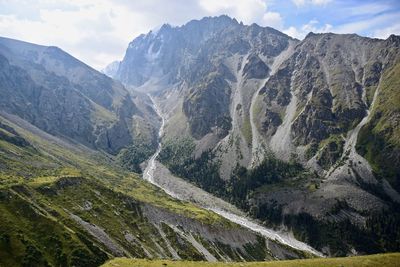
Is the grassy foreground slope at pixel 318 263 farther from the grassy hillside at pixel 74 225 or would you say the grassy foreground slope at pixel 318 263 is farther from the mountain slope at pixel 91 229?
the mountain slope at pixel 91 229

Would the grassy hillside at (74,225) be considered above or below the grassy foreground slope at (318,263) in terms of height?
below

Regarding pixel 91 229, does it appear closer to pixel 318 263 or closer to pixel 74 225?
pixel 74 225

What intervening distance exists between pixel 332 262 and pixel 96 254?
58999 mm

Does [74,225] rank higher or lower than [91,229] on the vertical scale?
higher

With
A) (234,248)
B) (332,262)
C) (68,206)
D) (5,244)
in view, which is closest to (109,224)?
(68,206)

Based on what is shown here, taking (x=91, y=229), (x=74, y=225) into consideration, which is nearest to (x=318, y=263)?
(x=74, y=225)

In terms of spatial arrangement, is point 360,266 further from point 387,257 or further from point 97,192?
point 97,192

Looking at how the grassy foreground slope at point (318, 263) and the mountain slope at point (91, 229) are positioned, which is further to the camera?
the mountain slope at point (91, 229)

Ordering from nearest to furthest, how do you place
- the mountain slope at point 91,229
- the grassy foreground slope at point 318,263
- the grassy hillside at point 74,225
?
the grassy foreground slope at point 318,263 < the grassy hillside at point 74,225 < the mountain slope at point 91,229

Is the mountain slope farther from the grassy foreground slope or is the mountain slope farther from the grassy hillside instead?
the grassy foreground slope

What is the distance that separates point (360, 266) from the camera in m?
82.3

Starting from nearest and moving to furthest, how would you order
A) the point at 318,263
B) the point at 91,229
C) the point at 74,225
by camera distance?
the point at 318,263, the point at 74,225, the point at 91,229

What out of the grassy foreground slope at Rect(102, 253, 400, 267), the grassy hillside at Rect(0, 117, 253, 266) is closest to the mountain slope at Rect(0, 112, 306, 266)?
the grassy hillside at Rect(0, 117, 253, 266)

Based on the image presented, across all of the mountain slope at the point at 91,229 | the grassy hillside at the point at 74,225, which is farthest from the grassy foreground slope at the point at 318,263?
the mountain slope at the point at 91,229
